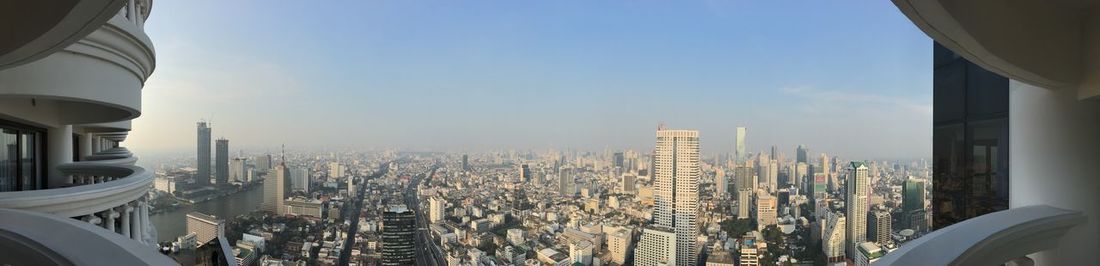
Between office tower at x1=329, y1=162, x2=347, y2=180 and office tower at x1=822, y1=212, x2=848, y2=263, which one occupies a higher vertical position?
office tower at x1=329, y1=162, x2=347, y2=180

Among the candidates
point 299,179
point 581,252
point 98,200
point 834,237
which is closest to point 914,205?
point 834,237

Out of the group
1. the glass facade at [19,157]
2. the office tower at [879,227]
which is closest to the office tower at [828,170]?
the office tower at [879,227]

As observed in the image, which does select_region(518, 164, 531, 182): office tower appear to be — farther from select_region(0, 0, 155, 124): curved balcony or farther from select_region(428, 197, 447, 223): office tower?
select_region(0, 0, 155, 124): curved balcony

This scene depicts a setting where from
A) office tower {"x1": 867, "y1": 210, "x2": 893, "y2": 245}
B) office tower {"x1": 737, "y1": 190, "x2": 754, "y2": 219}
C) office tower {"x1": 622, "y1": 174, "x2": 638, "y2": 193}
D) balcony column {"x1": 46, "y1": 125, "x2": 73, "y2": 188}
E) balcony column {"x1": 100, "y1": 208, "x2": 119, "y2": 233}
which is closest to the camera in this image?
balcony column {"x1": 100, "y1": 208, "x2": 119, "y2": 233}

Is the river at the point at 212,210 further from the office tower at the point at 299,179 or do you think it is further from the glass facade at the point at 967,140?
the glass facade at the point at 967,140

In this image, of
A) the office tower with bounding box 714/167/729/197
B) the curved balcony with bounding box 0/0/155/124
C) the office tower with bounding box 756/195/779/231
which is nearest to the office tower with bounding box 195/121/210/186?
the curved balcony with bounding box 0/0/155/124

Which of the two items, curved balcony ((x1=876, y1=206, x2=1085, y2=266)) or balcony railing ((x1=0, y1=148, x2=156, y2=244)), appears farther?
balcony railing ((x1=0, y1=148, x2=156, y2=244))
